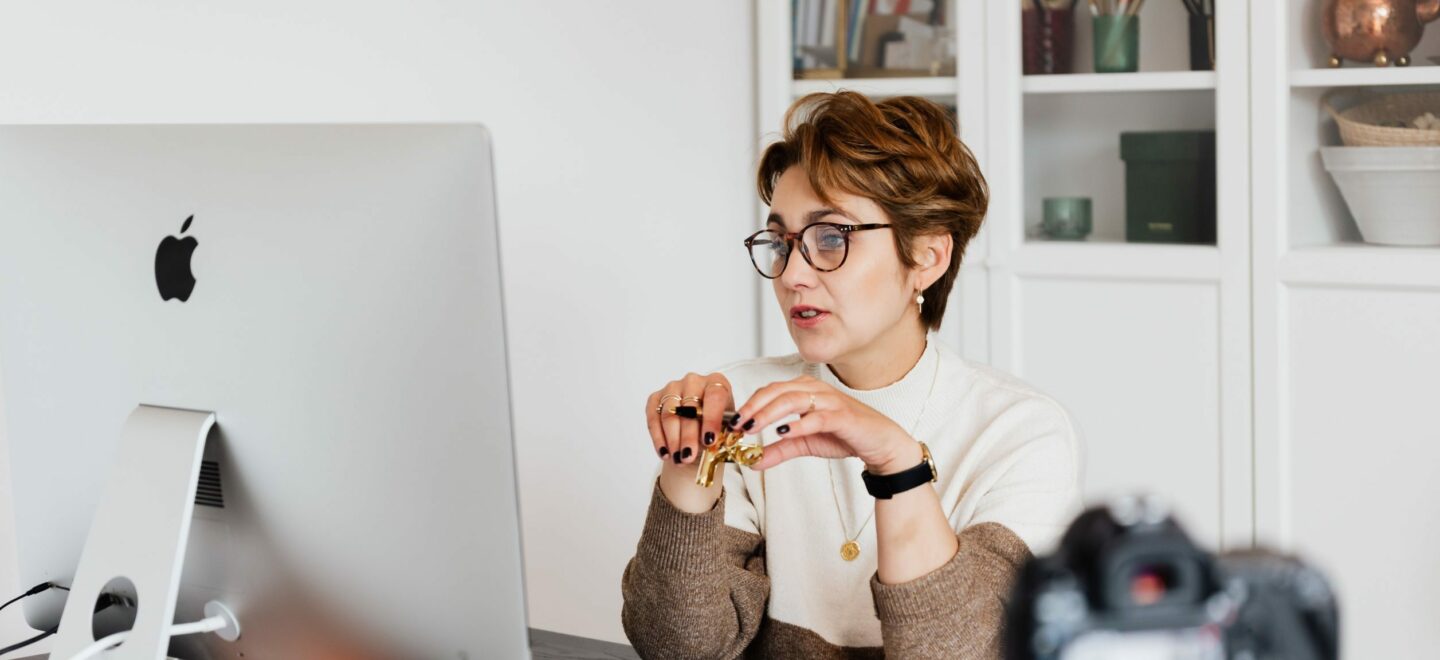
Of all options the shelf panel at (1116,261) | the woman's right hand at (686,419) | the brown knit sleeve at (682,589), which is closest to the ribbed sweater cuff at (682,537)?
the brown knit sleeve at (682,589)

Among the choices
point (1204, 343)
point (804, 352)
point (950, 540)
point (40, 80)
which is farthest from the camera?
point (1204, 343)

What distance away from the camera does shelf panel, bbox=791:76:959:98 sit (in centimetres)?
291

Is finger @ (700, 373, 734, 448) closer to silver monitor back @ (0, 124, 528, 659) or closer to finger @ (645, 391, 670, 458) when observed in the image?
finger @ (645, 391, 670, 458)

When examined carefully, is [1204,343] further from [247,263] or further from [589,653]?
[247,263]

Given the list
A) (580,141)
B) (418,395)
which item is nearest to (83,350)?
(418,395)

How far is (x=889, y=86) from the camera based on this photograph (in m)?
2.97

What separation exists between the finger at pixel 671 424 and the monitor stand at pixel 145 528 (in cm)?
42

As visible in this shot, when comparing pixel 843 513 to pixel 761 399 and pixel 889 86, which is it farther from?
pixel 889 86

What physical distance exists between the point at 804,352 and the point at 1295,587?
1.16 m

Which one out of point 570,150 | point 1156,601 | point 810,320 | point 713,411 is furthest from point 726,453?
point 570,150

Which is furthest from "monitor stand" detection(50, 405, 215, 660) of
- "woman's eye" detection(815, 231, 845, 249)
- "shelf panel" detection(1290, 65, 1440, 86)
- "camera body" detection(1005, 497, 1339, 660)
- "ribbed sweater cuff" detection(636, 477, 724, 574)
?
"shelf panel" detection(1290, 65, 1440, 86)

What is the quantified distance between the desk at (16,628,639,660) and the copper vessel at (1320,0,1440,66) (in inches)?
72.8

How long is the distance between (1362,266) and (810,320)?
141 centimetres

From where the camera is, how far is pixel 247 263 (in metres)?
1.03
